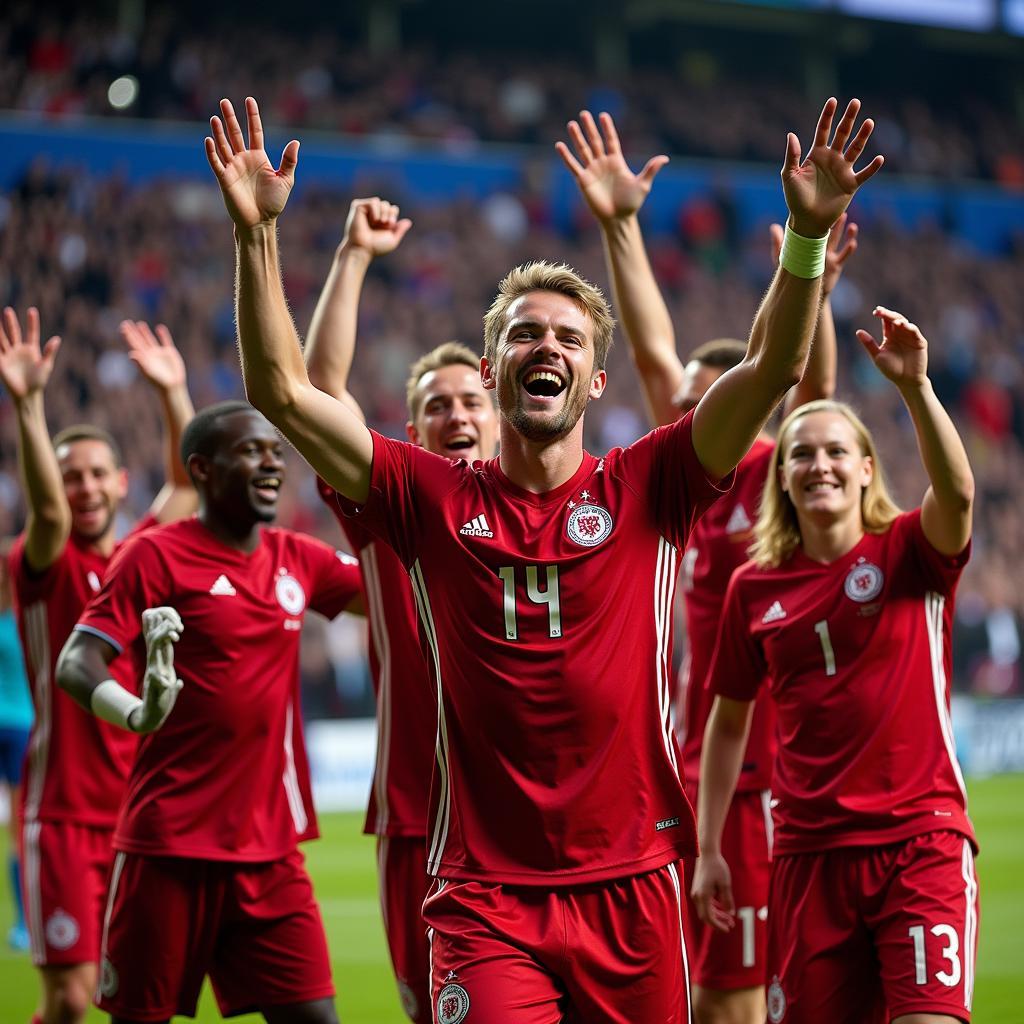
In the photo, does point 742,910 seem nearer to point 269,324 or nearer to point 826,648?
point 826,648

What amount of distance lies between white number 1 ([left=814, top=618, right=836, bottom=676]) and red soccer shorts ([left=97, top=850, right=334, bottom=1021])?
1.93 meters

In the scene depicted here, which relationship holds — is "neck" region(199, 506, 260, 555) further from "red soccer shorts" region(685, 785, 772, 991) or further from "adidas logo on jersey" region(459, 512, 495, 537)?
"red soccer shorts" region(685, 785, 772, 991)

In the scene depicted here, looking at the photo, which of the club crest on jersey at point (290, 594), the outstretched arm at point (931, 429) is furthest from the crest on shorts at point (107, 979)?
the outstretched arm at point (931, 429)

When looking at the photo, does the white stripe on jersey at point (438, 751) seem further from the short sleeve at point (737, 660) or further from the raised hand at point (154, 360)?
the raised hand at point (154, 360)

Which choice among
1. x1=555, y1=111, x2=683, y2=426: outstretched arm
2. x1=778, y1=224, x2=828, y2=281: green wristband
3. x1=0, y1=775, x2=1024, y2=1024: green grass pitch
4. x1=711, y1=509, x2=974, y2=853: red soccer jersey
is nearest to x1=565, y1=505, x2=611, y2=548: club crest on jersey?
x1=778, y1=224, x2=828, y2=281: green wristband

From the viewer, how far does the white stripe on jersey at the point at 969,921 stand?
13.9ft

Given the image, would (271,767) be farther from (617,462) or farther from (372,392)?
(372,392)

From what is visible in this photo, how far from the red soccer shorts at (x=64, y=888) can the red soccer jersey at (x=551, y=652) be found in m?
2.70

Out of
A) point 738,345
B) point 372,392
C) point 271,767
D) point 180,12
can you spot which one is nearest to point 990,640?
point 372,392

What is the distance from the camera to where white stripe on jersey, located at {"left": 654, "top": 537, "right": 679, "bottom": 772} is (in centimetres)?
361

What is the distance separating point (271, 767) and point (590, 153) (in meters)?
2.51

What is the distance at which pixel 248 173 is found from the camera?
3.49m

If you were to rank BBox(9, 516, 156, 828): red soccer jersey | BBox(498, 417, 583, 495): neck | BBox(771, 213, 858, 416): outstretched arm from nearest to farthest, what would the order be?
BBox(498, 417, 583, 495): neck
BBox(771, 213, 858, 416): outstretched arm
BBox(9, 516, 156, 828): red soccer jersey

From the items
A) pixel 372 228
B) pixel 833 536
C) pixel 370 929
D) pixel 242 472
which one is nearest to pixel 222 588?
pixel 242 472
